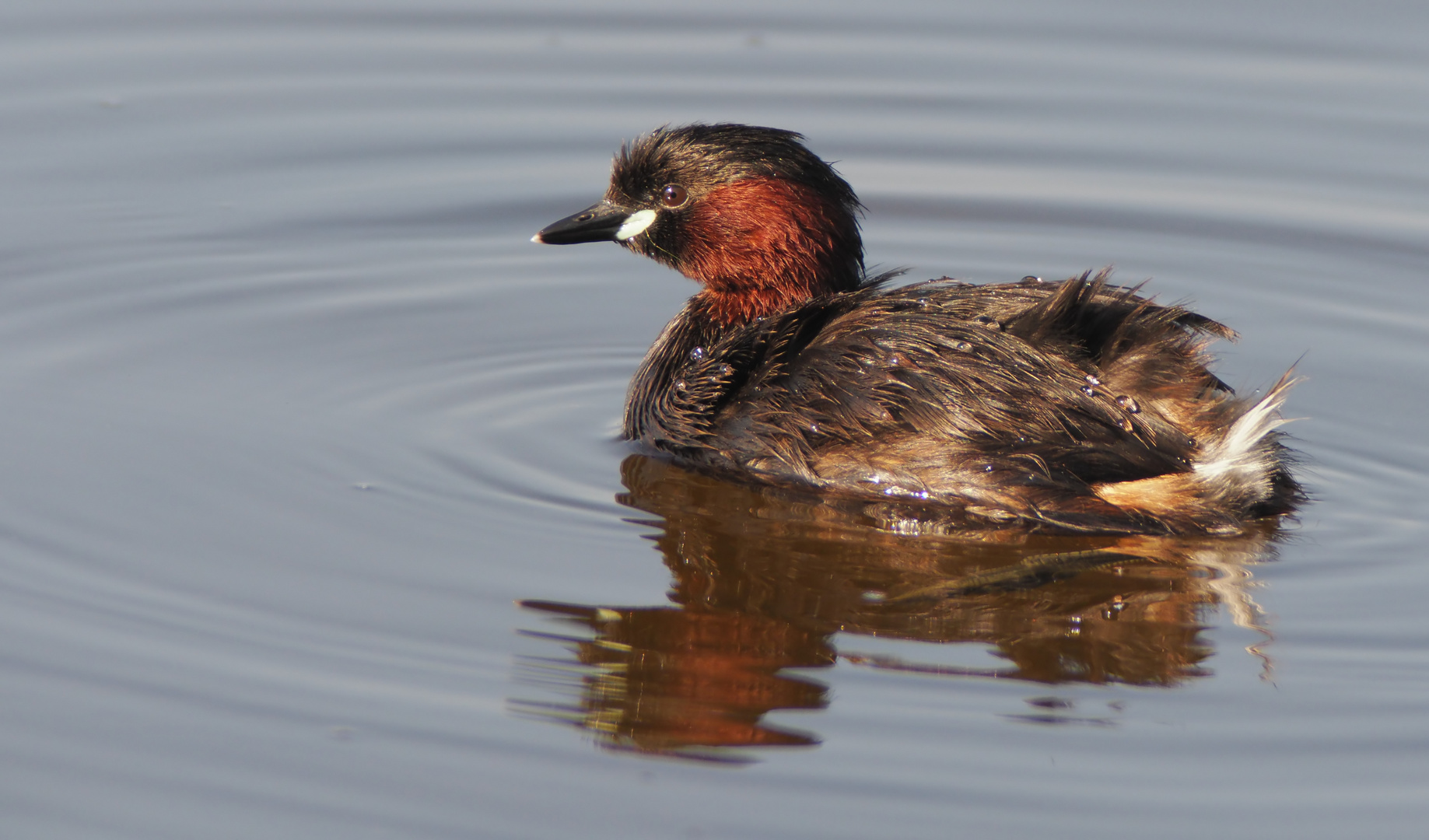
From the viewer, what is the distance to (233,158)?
9.02 metres

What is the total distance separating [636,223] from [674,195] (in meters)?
0.21

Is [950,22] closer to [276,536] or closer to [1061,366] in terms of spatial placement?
[1061,366]

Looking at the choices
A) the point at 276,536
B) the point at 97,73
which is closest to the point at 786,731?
the point at 276,536

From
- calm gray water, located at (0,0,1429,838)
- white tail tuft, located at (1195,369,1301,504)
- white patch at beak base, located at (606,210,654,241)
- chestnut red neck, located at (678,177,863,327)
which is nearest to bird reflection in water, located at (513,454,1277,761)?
calm gray water, located at (0,0,1429,838)

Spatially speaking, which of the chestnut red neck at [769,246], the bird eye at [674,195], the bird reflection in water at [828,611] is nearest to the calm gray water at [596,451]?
the bird reflection in water at [828,611]

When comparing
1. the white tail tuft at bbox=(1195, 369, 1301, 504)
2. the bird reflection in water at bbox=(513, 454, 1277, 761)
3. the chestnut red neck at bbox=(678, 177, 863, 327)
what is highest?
the chestnut red neck at bbox=(678, 177, 863, 327)

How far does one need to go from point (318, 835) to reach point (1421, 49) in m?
8.01

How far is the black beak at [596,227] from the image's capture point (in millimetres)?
6898

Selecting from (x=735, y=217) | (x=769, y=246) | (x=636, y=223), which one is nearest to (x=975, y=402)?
(x=769, y=246)

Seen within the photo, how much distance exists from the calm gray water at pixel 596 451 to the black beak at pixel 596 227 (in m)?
0.56

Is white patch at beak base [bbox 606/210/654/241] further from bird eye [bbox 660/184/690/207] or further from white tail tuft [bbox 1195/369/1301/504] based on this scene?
white tail tuft [bbox 1195/369/1301/504]

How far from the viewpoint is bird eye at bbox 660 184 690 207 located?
673 centimetres

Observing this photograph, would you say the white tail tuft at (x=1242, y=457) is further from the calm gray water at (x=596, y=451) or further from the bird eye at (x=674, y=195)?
the bird eye at (x=674, y=195)

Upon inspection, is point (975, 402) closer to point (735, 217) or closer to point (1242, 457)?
point (1242, 457)
